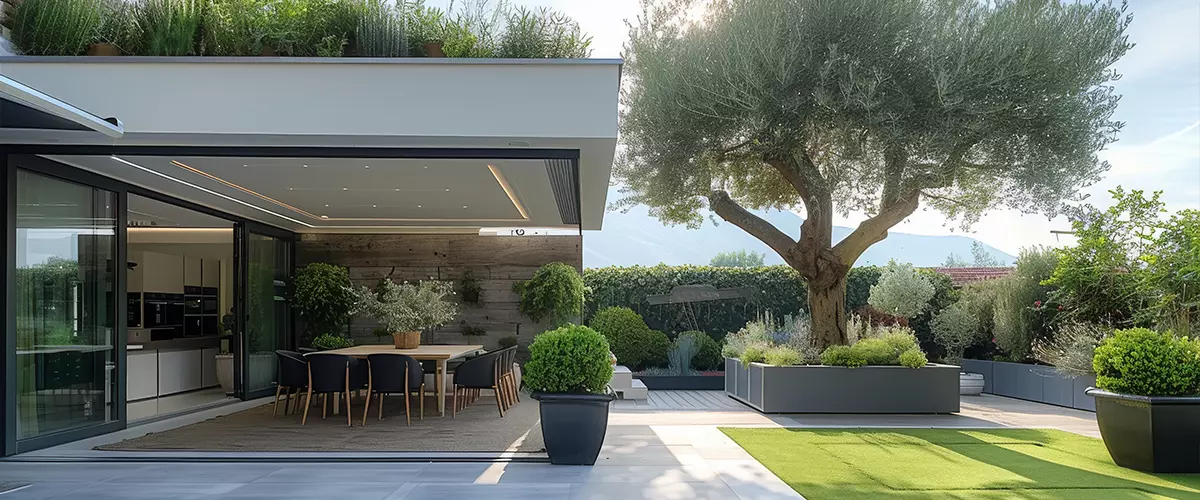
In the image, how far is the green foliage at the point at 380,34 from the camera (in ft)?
23.7

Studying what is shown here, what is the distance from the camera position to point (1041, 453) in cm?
735

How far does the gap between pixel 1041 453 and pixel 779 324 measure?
791cm

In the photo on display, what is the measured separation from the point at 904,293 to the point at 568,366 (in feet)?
29.5

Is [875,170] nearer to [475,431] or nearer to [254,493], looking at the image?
[475,431]

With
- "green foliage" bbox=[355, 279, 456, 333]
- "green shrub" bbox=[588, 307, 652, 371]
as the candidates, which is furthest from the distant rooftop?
"green foliage" bbox=[355, 279, 456, 333]

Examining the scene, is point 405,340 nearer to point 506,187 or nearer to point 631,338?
point 506,187

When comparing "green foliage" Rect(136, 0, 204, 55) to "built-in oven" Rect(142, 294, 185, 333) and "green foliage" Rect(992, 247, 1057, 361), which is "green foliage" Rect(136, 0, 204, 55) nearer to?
"built-in oven" Rect(142, 294, 185, 333)

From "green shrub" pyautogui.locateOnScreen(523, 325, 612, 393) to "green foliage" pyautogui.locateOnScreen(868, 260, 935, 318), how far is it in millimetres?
8716

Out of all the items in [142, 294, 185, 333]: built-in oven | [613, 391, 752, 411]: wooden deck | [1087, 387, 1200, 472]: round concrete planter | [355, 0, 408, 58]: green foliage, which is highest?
[355, 0, 408, 58]: green foliage

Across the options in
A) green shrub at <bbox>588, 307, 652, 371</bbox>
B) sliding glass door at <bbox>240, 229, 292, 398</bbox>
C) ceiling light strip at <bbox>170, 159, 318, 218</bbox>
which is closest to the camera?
ceiling light strip at <bbox>170, 159, 318, 218</bbox>

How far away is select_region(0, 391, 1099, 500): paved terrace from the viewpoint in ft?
18.5

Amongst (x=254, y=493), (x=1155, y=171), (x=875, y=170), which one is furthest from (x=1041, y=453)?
(x=1155, y=171)

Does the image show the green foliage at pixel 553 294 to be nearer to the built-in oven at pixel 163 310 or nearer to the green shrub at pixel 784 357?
the green shrub at pixel 784 357

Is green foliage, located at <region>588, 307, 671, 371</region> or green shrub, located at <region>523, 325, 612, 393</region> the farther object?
green foliage, located at <region>588, 307, 671, 371</region>
